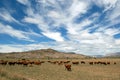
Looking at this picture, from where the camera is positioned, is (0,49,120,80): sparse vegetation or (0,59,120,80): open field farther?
(0,49,120,80): sparse vegetation

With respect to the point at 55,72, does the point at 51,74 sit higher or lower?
lower

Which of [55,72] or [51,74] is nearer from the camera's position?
[51,74]

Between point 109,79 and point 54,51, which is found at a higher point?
point 54,51

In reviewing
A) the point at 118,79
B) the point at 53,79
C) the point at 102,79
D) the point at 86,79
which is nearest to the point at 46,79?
the point at 53,79

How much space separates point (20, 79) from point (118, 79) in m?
9.75

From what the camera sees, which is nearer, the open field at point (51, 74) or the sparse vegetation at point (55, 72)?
the open field at point (51, 74)

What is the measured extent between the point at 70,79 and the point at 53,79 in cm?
167

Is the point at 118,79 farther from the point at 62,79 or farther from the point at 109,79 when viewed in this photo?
the point at 62,79

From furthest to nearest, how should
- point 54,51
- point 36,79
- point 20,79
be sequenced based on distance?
point 54,51 → point 36,79 → point 20,79

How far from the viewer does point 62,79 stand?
1791cm

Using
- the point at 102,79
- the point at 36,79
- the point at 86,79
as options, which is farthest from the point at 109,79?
the point at 36,79

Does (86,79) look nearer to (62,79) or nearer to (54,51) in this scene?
(62,79)

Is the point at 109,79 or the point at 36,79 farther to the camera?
the point at 109,79

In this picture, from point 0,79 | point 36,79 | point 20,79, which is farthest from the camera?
point 36,79
